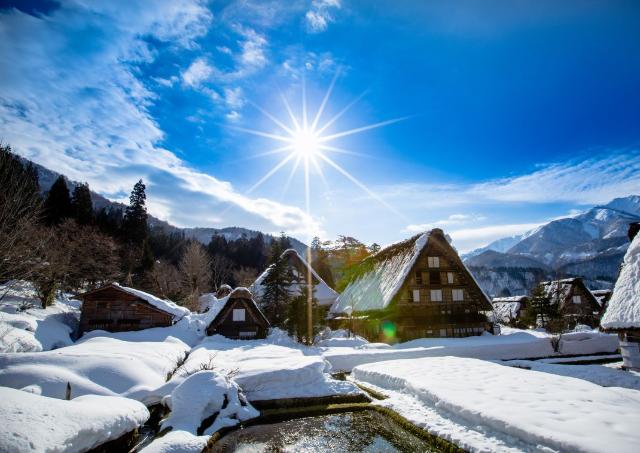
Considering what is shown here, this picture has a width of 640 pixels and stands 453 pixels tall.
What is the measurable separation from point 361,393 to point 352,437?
11.8ft

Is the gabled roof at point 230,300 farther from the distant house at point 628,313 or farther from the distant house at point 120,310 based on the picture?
the distant house at point 628,313

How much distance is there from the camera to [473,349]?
20.9 meters

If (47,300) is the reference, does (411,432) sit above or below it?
below

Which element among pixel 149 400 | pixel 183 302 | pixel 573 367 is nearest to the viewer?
pixel 149 400

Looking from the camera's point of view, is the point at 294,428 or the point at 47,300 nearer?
the point at 294,428

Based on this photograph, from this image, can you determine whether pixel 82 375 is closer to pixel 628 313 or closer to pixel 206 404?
pixel 206 404

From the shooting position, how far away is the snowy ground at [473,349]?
18859mm

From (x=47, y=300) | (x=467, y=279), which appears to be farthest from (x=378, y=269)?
(x=47, y=300)

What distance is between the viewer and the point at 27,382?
9.63 m

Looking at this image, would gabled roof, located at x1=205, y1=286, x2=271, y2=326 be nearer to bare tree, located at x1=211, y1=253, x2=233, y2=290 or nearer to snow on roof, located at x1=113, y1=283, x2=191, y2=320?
snow on roof, located at x1=113, y1=283, x2=191, y2=320

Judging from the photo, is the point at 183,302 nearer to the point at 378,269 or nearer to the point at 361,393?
the point at 378,269

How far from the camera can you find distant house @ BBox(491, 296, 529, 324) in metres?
48.4

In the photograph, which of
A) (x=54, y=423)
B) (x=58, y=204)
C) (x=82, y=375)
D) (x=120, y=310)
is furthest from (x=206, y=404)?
(x=58, y=204)

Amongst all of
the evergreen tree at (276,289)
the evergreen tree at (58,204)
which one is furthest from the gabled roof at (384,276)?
the evergreen tree at (58,204)
